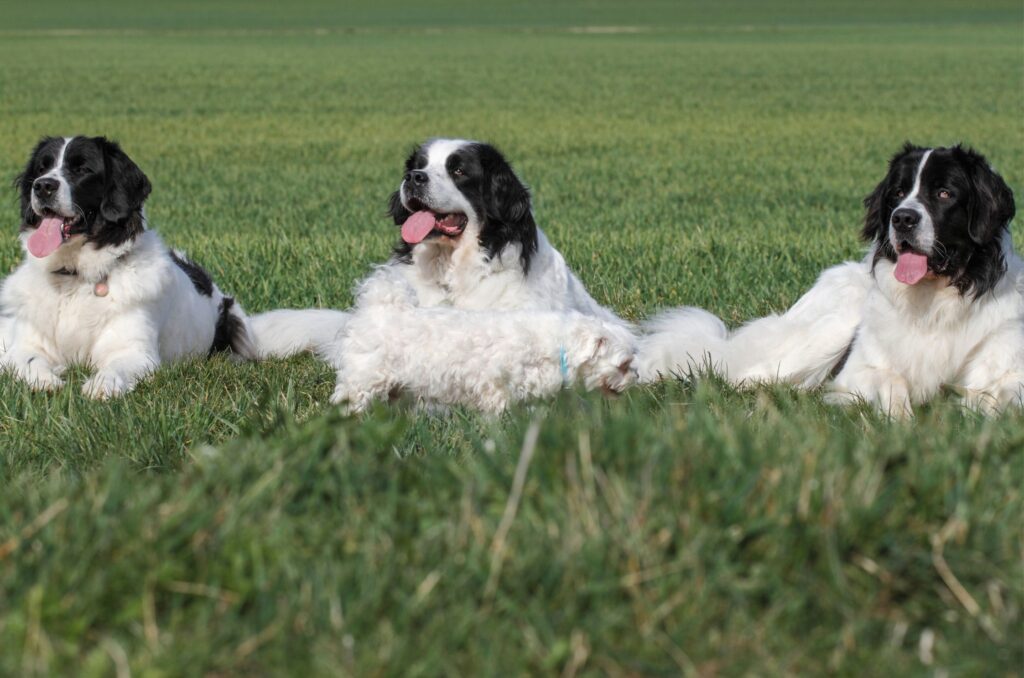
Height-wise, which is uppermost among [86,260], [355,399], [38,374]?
[86,260]

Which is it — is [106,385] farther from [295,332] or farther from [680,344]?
[680,344]

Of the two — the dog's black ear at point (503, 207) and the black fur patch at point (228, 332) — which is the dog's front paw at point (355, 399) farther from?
the black fur patch at point (228, 332)

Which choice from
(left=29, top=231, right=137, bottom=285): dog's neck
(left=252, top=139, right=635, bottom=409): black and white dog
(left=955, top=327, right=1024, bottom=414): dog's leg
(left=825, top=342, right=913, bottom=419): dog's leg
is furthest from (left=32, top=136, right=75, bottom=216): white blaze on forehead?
(left=955, top=327, right=1024, bottom=414): dog's leg

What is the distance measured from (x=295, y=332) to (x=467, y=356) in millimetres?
2027

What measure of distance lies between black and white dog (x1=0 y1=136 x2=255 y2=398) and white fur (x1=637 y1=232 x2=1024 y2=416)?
94.8 inches

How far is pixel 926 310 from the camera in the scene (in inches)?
228

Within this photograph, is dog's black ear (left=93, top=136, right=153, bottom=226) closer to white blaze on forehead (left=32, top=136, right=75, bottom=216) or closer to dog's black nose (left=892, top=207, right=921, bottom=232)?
white blaze on forehead (left=32, top=136, right=75, bottom=216)

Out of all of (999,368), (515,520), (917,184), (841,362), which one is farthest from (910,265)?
(515,520)

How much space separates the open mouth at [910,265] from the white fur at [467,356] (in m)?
1.23

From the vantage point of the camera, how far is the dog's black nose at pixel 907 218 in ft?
17.9

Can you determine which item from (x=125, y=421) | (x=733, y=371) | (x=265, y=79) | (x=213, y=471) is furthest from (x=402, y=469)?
(x=265, y=79)

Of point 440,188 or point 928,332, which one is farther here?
point 440,188

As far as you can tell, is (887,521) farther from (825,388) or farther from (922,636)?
(825,388)

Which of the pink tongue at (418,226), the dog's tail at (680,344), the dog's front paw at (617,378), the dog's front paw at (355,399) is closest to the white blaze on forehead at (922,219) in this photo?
the dog's tail at (680,344)
